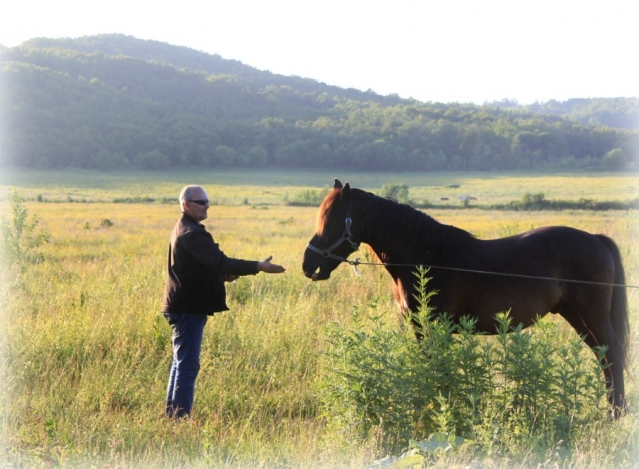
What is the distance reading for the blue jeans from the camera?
17.9 ft

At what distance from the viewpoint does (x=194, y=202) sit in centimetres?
545

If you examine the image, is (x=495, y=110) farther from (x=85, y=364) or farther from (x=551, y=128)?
(x=85, y=364)

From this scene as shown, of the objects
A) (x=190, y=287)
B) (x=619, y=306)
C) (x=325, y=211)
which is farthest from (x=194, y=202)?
(x=619, y=306)

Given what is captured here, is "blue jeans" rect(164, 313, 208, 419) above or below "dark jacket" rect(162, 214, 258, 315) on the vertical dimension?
below

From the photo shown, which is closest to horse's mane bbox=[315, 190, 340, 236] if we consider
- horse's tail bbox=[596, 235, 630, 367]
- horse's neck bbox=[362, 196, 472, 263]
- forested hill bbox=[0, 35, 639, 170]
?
horse's neck bbox=[362, 196, 472, 263]

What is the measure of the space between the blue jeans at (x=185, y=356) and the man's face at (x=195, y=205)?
2.77 ft

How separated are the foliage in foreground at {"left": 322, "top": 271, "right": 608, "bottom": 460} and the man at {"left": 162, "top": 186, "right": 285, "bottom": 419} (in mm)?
1079

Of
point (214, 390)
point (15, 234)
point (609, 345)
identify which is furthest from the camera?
point (15, 234)

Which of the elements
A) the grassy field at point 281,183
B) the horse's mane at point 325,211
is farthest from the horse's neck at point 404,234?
the grassy field at point 281,183

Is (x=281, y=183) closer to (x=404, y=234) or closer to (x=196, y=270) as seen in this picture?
(x=404, y=234)

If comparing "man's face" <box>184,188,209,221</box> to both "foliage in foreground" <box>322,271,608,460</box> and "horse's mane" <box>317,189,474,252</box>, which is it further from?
"foliage in foreground" <box>322,271,608,460</box>

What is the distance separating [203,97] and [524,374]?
17410cm

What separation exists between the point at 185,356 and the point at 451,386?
7.23 feet

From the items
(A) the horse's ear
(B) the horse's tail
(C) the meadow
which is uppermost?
(A) the horse's ear
